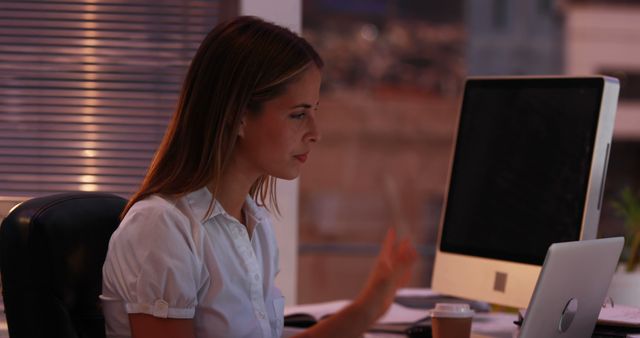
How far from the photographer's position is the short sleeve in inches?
53.1

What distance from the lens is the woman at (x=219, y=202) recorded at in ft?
4.45

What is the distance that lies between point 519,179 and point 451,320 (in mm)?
483

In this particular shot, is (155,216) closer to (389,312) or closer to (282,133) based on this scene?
(282,133)

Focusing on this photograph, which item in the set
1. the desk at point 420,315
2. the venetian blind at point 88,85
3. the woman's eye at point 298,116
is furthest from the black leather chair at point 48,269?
the venetian blind at point 88,85

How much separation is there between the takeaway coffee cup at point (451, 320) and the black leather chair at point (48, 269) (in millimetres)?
485

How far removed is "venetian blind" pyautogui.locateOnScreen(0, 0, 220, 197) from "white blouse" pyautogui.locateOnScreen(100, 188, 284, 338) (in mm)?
818

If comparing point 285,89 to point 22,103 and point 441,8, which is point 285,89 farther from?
point 441,8

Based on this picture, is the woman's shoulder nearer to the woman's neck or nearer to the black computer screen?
the woman's neck

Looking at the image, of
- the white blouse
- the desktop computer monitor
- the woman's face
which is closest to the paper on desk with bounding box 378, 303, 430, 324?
the desktop computer monitor

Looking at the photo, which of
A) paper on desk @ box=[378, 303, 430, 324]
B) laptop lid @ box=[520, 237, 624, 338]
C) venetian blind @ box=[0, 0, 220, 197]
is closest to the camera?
laptop lid @ box=[520, 237, 624, 338]

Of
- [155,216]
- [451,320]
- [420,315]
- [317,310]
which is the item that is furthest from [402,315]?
[155,216]

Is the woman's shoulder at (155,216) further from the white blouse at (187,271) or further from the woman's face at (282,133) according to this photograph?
the woman's face at (282,133)

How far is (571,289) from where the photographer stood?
52.7 inches

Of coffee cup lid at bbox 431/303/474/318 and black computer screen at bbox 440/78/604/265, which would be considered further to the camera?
black computer screen at bbox 440/78/604/265
